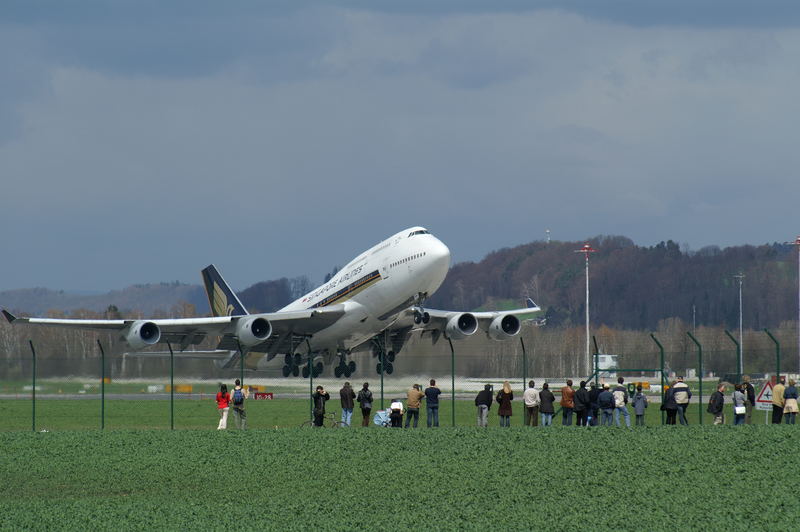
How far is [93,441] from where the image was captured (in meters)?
28.3

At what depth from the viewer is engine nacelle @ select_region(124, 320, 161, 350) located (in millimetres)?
46750

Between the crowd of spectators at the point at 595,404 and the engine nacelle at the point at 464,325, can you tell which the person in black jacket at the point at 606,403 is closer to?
the crowd of spectators at the point at 595,404

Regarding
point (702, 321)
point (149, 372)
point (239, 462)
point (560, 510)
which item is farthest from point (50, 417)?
point (702, 321)

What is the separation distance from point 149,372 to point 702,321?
16070cm

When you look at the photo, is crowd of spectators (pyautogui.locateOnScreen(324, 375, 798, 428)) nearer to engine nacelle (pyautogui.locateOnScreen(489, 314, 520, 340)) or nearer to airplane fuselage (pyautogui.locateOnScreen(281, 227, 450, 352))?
airplane fuselage (pyautogui.locateOnScreen(281, 227, 450, 352))

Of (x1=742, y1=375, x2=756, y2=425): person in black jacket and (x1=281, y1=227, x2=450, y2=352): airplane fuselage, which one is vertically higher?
(x1=281, y1=227, x2=450, y2=352): airplane fuselage

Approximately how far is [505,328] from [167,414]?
1606 centimetres

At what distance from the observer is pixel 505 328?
172 feet

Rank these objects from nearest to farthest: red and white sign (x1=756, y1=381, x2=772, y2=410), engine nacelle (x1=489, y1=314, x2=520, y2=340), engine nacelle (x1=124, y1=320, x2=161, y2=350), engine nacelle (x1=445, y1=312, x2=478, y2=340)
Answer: red and white sign (x1=756, y1=381, x2=772, y2=410) → engine nacelle (x1=124, y1=320, x2=161, y2=350) → engine nacelle (x1=489, y1=314, x2=520, y2=340) → engine nacelle (x1=445, y1=312, x2=478, y2=340)

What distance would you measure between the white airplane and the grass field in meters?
2.72

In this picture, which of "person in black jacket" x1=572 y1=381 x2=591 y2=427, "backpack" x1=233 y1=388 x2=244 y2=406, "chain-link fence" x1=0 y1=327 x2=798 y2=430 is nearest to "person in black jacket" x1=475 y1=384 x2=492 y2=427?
"chain-link fence" x1=0 y1=327 x2=798 y2=430

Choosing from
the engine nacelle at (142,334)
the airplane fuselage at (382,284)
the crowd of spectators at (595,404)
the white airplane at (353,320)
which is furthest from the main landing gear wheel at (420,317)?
the crowd of spectators at (595,404)

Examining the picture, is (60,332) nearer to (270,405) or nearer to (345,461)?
(270,405)

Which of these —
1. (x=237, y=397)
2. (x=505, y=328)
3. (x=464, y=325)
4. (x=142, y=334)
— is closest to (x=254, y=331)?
(x=142, y=334)
